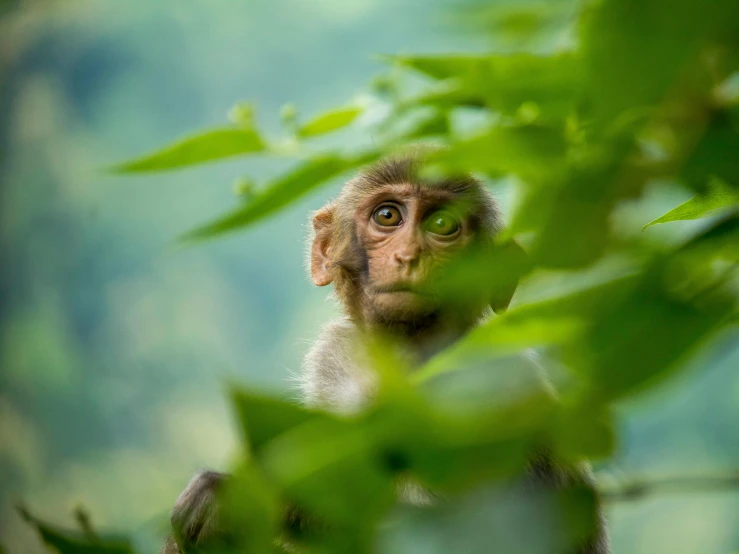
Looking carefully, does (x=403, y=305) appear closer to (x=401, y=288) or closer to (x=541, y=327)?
(x=401, y=288)

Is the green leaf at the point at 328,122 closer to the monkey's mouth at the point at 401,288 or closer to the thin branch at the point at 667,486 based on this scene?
the thin branch at the point at 667,486

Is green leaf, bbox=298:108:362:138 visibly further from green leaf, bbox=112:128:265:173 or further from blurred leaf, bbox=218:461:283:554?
blurred leaf, bbox=218:461:283:554

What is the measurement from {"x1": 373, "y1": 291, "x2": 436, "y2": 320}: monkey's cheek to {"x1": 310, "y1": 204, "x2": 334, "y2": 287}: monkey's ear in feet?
0.89

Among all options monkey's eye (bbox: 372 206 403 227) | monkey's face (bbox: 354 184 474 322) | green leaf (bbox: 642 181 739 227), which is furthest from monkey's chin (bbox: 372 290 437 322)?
green leaf (bbox: 642 181 739 227)

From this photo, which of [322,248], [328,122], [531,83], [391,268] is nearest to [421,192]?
[391,268]

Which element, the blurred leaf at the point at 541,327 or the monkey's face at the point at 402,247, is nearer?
the blurred leaf at the point at 541,327

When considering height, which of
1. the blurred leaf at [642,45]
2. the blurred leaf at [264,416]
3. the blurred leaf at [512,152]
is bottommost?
the blurred leaf at [264,416]

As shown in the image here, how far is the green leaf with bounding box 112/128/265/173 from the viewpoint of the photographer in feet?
1.10

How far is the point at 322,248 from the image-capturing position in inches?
78.0

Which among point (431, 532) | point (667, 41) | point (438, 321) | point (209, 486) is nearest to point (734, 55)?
point (667, 41)

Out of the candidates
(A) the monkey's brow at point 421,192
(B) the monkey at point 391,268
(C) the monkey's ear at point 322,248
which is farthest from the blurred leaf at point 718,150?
(C) the monkey's ear at point 322,248

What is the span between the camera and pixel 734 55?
0.25 meters

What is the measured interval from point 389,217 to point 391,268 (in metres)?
0.16

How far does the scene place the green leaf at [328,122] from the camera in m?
0.40
